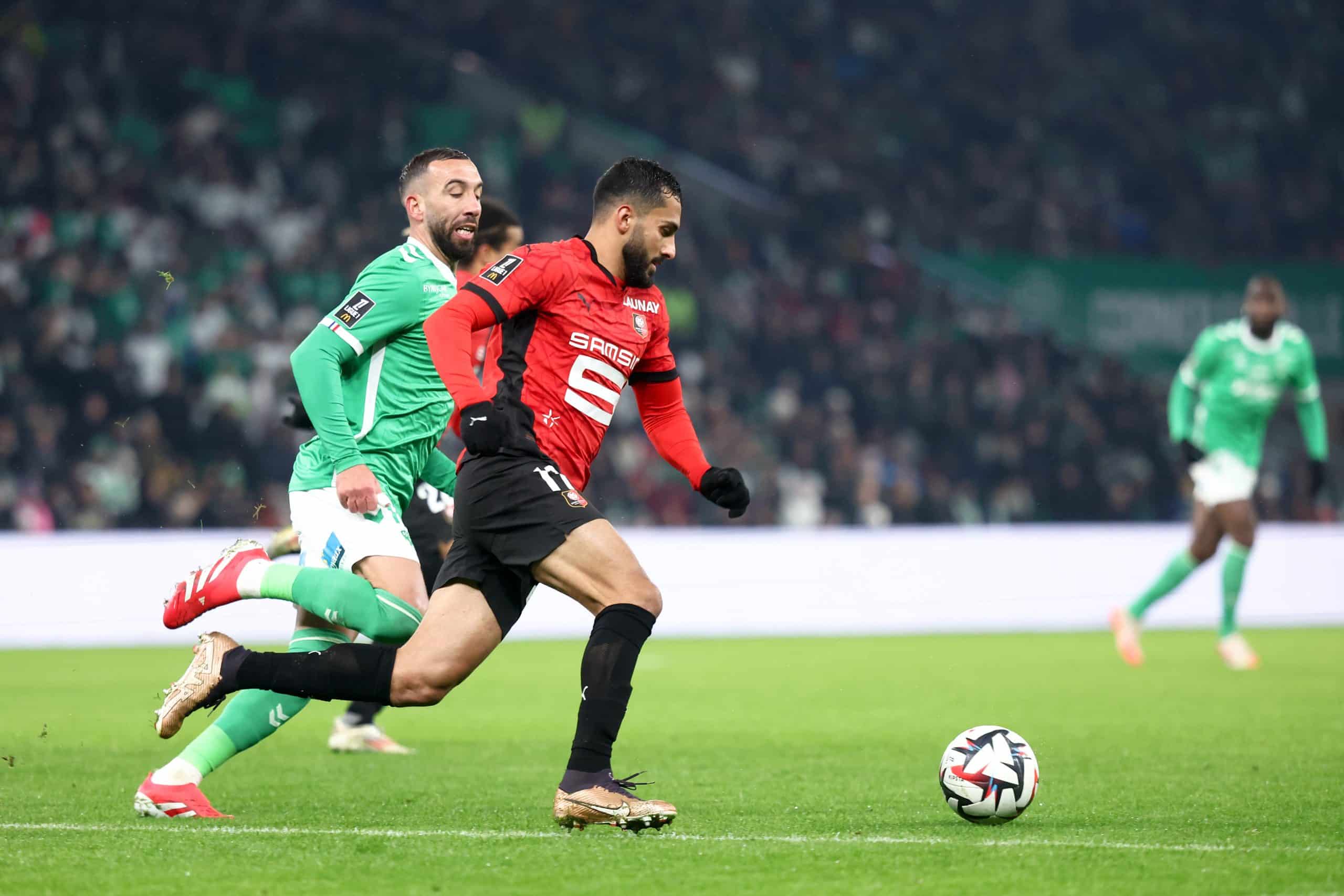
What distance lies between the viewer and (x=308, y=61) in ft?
66.2

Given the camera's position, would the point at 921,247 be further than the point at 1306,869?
Yes

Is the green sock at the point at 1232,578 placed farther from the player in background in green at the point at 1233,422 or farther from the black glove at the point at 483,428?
the black glove at the point at 483,428

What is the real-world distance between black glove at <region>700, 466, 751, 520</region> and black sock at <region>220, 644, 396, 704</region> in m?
1.12

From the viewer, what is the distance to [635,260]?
16.9 ft

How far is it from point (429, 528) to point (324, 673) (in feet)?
7.18

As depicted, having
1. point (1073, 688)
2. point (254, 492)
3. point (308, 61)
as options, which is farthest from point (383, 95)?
point (1073, 688)

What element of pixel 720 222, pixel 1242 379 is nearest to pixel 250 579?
pixel 1242 379

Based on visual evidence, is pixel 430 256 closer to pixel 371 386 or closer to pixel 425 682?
pixel 371 386

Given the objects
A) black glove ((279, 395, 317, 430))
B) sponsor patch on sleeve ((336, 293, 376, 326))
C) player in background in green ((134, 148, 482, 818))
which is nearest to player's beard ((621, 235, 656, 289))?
player in background in green ((134, 148, 482, 818))

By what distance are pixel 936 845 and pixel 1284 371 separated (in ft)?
26.6

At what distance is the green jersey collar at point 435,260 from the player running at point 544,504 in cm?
68

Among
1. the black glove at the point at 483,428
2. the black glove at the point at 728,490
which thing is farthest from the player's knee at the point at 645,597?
the black glove at the point at 483,428

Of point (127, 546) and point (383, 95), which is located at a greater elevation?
point (383, 95)

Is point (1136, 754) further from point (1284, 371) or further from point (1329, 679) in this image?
point (1284, 371)
